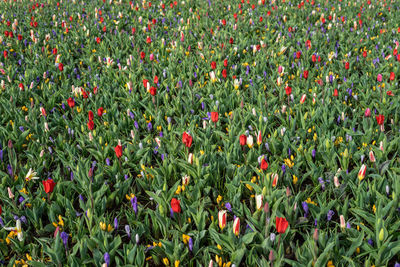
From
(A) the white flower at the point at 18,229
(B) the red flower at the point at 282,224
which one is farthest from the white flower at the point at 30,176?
(B) the red flower at the point at 282,224

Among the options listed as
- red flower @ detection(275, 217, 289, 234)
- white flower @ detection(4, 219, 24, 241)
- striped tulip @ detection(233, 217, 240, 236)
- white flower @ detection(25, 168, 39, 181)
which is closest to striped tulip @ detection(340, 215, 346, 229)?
red flower @ detection(275, 217, 289, 234)

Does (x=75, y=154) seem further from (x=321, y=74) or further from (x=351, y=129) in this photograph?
(x=321, y=74)

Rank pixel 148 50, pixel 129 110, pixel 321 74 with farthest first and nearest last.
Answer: pixel 148 50, pixel 321 74, pixel 129 110

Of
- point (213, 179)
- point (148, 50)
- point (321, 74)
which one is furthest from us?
point (148, 50)

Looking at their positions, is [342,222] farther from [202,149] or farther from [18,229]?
[18,229]

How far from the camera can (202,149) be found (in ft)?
11.7

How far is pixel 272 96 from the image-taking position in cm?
457

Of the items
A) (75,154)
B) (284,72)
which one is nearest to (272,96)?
(284,72)

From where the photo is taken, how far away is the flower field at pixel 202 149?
2514 mm

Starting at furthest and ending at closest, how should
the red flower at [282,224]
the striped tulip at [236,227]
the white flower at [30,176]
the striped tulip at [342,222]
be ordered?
the white flower at [30,176] < the striped tulip at [342,222] < the striped tulip at [236,227] < the red flower at [282,224]

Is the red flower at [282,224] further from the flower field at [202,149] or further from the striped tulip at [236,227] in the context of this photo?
the striped tulip at [236,227]

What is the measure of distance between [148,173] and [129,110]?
1136 millimetres

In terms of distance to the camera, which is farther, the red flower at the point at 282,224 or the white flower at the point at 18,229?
the white flower at the point at 18,229

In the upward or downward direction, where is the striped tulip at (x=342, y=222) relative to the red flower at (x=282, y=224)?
downward
